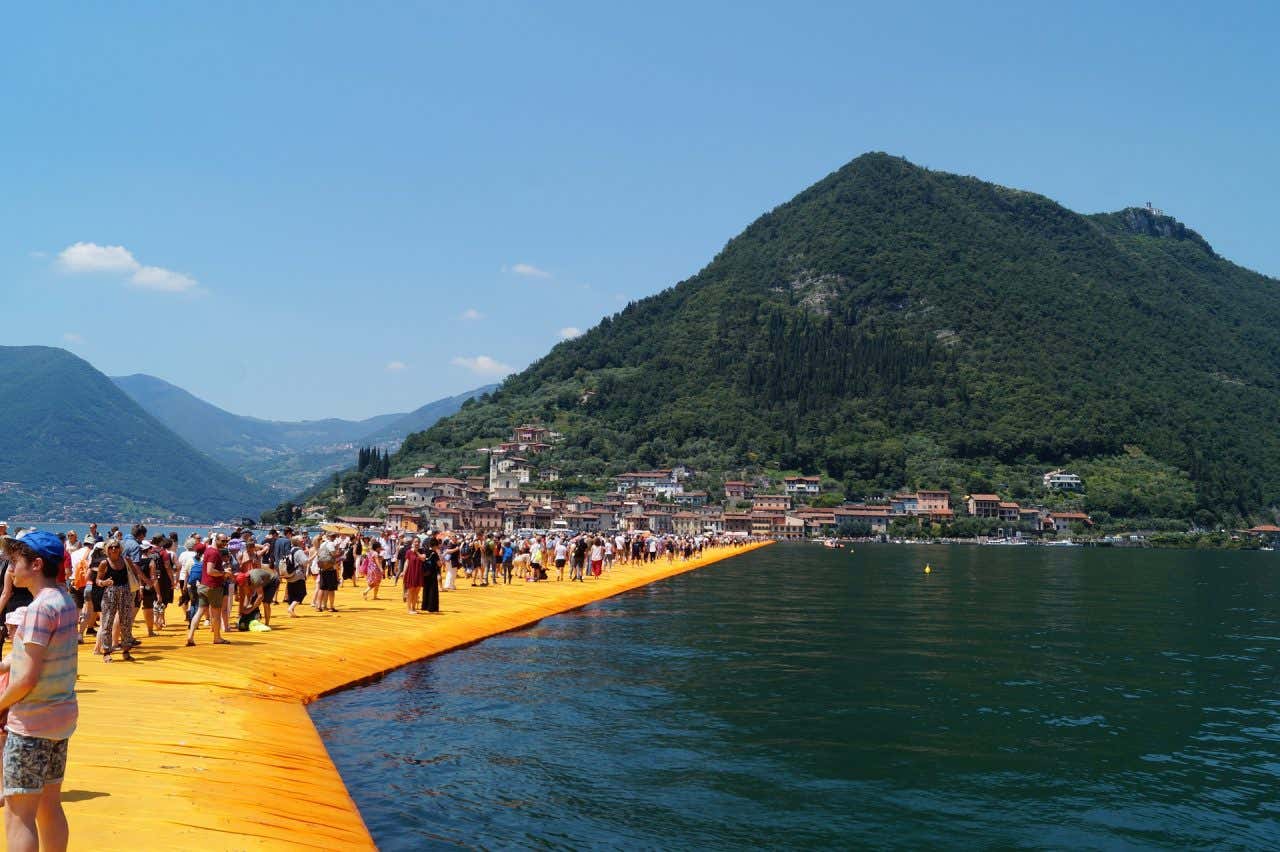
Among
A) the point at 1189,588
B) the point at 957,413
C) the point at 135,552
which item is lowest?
the point at 1189,588

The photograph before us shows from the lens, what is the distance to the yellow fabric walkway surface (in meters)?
7.61

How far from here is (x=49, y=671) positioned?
203 inches

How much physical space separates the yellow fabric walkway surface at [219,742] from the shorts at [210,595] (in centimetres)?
74

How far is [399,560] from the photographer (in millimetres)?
32312

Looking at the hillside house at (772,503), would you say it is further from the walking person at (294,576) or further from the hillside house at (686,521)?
the walking person at (294,576)

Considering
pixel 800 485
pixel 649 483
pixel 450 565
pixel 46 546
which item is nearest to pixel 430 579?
pixel 450 565

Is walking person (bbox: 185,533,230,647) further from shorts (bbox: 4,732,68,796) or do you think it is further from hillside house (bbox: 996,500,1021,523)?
hillside house (bbox: 996,500,1021,523)

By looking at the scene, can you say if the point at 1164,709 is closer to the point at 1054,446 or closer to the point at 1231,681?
the point at 1231,681

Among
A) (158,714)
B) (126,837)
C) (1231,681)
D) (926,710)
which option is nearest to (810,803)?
(926,710)

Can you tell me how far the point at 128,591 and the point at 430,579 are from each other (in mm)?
10789

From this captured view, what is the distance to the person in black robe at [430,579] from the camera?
2409 centimetres

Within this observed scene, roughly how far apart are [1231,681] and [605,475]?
164011 millimetres

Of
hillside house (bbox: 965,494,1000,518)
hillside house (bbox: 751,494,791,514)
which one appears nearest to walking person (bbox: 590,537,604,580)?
hillside house (bbox: 751,494,791,514)

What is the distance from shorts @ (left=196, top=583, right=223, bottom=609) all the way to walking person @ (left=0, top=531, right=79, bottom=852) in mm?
11361
